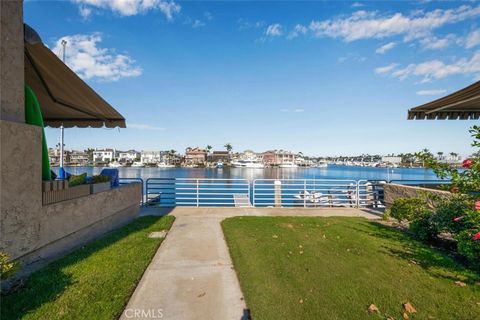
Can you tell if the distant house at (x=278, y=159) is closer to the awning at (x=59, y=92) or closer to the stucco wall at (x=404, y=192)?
the stucco wall at (x=404, y=192)

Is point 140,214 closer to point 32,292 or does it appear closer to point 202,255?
point 202,255

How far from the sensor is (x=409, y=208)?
5977 millimetres

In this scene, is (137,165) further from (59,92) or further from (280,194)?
(59,92)

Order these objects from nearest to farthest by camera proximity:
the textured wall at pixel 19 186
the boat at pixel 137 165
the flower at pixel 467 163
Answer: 1. the textured wall at pixel 19 186
2. the flower at pixel 467 163
3. the boat at pixel 137 165

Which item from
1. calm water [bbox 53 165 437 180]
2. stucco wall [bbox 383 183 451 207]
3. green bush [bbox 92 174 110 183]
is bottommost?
calm water [bbox 53 165 437 180]

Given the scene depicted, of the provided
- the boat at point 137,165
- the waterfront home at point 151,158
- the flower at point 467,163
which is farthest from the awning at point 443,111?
the waterfront home at point 151,158

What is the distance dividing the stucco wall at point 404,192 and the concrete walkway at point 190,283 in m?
5.12

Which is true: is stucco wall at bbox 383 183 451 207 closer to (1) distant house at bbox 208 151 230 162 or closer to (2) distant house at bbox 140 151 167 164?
(1) distant house at bbox 208 151 230 162

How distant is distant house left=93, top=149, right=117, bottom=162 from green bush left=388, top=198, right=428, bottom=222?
140391 mm

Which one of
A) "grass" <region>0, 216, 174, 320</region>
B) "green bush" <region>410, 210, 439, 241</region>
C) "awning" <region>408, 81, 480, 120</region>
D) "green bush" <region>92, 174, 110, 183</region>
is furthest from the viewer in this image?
"awning" <region>408, 81, 480, 120</region>

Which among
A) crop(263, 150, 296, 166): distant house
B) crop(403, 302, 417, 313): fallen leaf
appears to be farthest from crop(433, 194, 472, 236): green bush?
crop(263, 150, 296, 166): distant house

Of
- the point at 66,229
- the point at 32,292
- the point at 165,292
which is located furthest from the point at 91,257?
the point at 165,292

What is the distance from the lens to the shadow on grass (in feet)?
12.6
